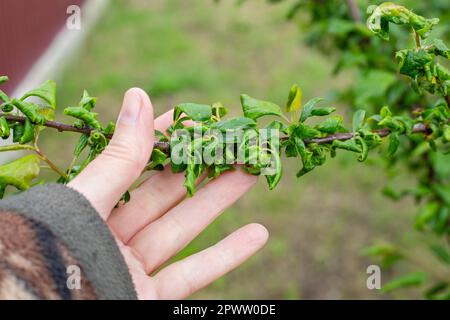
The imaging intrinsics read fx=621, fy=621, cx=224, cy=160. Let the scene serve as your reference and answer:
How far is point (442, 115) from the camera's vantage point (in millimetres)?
1109

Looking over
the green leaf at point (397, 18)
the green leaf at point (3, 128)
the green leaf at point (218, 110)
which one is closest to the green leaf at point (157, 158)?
the green leaf at point (218, 110)

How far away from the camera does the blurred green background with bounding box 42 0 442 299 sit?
2639 mm

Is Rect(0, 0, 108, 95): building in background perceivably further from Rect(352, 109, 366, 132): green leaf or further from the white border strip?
Rect(352, 109, 366, 132): green leaf

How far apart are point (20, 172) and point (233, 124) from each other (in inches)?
14.2

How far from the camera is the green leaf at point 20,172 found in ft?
3.33

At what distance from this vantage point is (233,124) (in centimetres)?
101

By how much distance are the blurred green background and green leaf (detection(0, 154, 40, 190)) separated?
163 centimetres

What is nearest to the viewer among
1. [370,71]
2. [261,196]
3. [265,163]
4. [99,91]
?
[265,163]

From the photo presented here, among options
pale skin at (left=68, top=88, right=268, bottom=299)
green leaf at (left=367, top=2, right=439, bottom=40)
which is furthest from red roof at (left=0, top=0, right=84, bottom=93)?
green leaf at (left=367, top=2, right=439, bottom=40)

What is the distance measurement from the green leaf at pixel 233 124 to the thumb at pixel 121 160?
0.38 feet

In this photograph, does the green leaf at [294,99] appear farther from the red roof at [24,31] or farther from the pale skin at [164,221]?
the red roof at [24,31]

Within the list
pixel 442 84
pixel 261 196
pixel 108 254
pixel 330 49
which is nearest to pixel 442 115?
pixel 442 84
